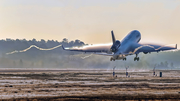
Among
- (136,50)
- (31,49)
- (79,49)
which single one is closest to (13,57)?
(31,49)

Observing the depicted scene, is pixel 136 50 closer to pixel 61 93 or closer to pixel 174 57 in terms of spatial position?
pixel 174 57

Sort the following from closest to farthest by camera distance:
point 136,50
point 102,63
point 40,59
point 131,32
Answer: point 136,50
point 131,32
point 102,63
point 40,59

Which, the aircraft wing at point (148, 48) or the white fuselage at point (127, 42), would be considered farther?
the aircraft wing at point (148, 48)

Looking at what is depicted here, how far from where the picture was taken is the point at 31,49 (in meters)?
152

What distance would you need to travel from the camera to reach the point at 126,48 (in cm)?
10675

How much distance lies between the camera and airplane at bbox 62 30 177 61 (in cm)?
9794

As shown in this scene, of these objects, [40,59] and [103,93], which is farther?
[40,59]

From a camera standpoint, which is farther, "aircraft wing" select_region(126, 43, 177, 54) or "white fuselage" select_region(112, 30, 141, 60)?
"aircraft wing" select_region(126, 43, 177, 54)

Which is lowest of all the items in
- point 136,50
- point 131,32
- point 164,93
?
point 164,93

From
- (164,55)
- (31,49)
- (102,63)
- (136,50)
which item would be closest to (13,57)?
(31,49)

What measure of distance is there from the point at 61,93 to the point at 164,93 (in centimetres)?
1491

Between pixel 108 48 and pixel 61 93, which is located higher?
pixel 108 48

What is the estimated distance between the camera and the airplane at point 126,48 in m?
97.9

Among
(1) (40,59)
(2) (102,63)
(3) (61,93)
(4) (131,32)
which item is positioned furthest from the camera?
(1) (40,59)
